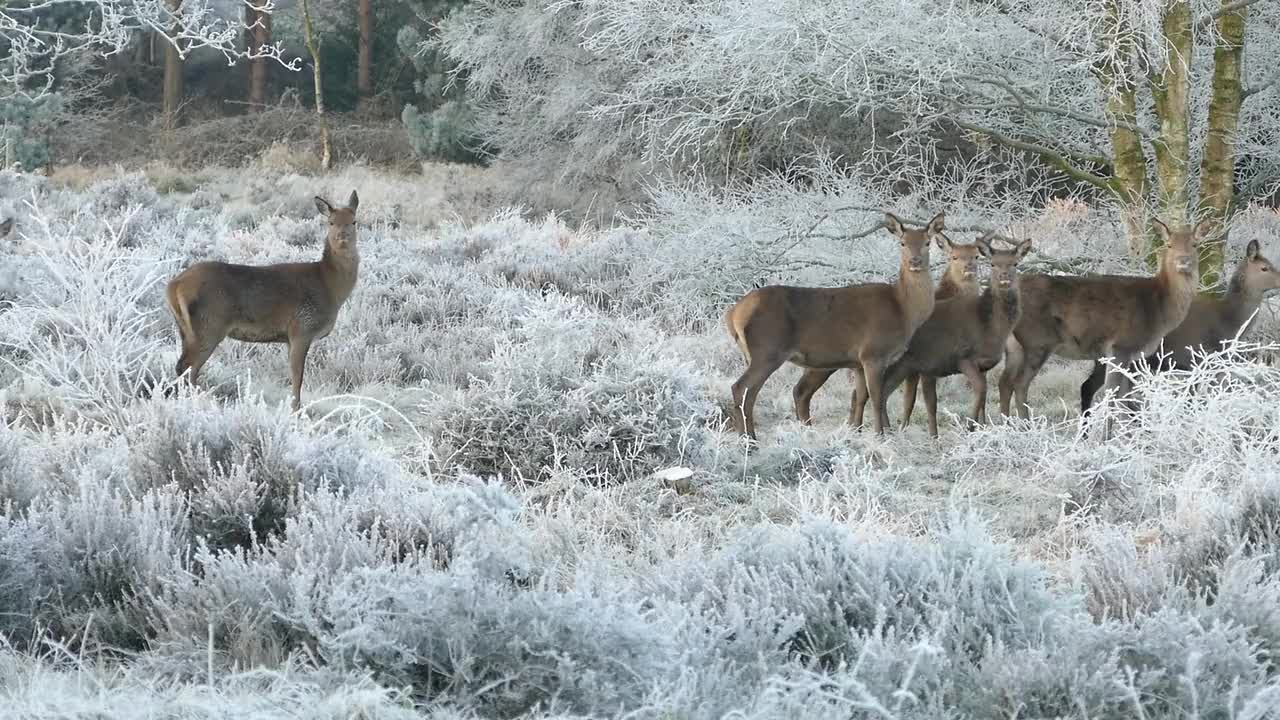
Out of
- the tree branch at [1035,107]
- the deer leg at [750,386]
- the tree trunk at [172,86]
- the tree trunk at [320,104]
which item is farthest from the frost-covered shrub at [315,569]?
the tree trunk at [172,86]

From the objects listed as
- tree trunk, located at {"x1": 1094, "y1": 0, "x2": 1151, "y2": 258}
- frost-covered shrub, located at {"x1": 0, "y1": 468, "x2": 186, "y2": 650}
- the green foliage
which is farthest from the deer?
the green foliage

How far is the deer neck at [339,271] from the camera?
30.6 ft

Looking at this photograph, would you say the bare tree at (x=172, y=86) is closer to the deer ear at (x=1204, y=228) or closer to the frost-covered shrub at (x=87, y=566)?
the deer ear at (x=1204, y=228)

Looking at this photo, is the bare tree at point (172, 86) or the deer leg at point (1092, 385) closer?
the deer leg at point (1092, 385)

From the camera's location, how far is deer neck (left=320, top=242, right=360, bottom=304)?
9.32 metres

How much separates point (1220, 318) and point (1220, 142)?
1.50 m

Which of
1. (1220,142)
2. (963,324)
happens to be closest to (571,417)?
(963,324)

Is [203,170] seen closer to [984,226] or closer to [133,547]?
[984,226]

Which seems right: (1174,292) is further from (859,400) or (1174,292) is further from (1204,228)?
(859,400)

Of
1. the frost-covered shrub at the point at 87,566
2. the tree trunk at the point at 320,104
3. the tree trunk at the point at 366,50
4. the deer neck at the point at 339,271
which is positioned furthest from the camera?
the tree trunk at the point at 366,50

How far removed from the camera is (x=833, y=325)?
8.85 m

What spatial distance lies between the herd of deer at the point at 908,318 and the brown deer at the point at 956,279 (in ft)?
0.04

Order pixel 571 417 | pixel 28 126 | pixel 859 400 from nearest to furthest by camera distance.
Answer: pixel 571 417 < pixel 859 400 < pixel 28 126

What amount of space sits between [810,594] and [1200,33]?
8.21 m
